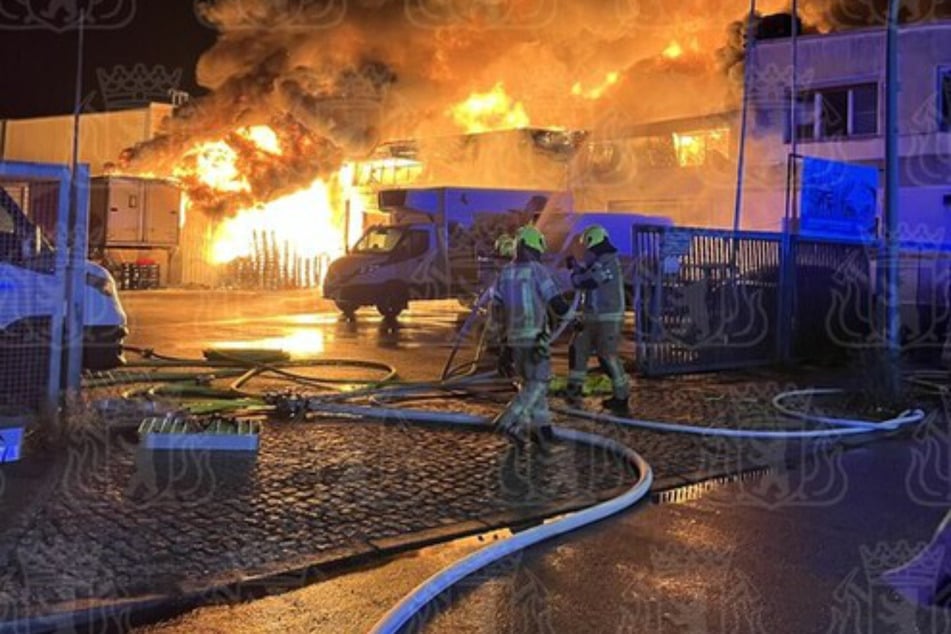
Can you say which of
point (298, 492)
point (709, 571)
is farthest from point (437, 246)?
point (709, 571)

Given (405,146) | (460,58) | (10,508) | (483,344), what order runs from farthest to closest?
(405,146) → (460,58) → (483,344) → (10,508)

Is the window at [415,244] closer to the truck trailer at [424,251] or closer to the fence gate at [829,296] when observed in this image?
the truck trailer at [424,251]

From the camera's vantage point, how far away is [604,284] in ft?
28.5

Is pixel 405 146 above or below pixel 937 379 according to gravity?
above

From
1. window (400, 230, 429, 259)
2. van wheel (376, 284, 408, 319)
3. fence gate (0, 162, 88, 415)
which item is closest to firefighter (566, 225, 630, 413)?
fence gate (0, 162, 88, 415)

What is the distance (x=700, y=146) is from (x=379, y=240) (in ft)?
33.2

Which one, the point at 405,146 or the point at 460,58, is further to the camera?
the point at 405,146

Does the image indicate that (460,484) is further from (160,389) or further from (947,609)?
(160,389)

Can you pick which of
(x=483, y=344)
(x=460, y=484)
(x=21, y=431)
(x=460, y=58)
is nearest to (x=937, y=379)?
(x=483, y=344)

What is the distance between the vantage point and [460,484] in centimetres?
579

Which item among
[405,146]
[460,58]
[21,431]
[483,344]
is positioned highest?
[460,58]

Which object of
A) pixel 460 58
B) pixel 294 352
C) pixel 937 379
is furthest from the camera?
pixel 460 58

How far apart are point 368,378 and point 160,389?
2285 millimetres

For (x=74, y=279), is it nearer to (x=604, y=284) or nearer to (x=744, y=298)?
(x=604, y=284)
